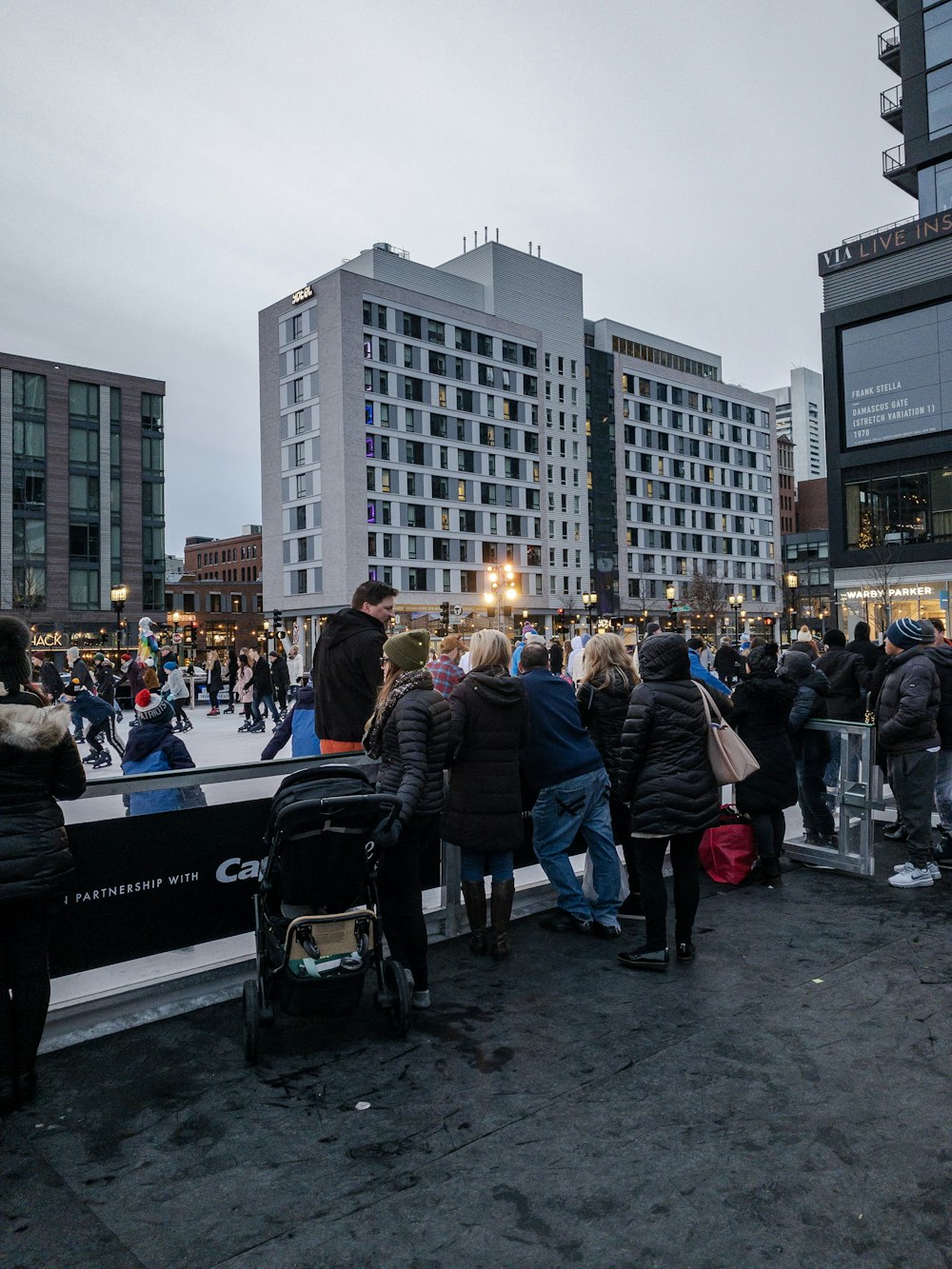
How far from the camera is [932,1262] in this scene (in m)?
2.73

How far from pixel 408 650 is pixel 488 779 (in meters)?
1.02

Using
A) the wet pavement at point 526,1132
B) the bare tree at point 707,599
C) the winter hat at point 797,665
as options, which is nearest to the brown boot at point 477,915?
the wet pavement at point 526,1132

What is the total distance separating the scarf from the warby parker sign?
3994 centimetres

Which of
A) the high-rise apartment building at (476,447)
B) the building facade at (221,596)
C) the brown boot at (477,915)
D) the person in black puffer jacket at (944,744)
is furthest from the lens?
the building facade at (221,596)

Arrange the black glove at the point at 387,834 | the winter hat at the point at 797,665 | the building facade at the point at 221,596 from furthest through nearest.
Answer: the building facade at the point at 221,596 < the winter hat at the point at 797,665 < the black glove at the point at 387,834

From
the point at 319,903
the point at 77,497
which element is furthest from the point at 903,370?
the point at 77,497

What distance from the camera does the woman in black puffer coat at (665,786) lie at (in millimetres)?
5250

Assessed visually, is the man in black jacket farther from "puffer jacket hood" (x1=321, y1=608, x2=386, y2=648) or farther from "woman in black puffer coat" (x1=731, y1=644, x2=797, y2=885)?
"woman in black puffer coat" (x1=731, y1=644, x2=797, y2=885)

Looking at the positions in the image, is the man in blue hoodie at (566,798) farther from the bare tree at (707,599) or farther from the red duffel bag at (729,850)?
the bare tree at (707,599)

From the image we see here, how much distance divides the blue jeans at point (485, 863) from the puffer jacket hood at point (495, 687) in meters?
0.95

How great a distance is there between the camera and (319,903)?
13.9 ft

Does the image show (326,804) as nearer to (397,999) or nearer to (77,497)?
(397,999)

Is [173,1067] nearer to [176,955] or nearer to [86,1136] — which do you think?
[86,1136]

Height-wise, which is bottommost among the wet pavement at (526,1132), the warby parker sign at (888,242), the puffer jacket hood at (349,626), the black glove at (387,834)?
the wet pavement at (526,1132)
